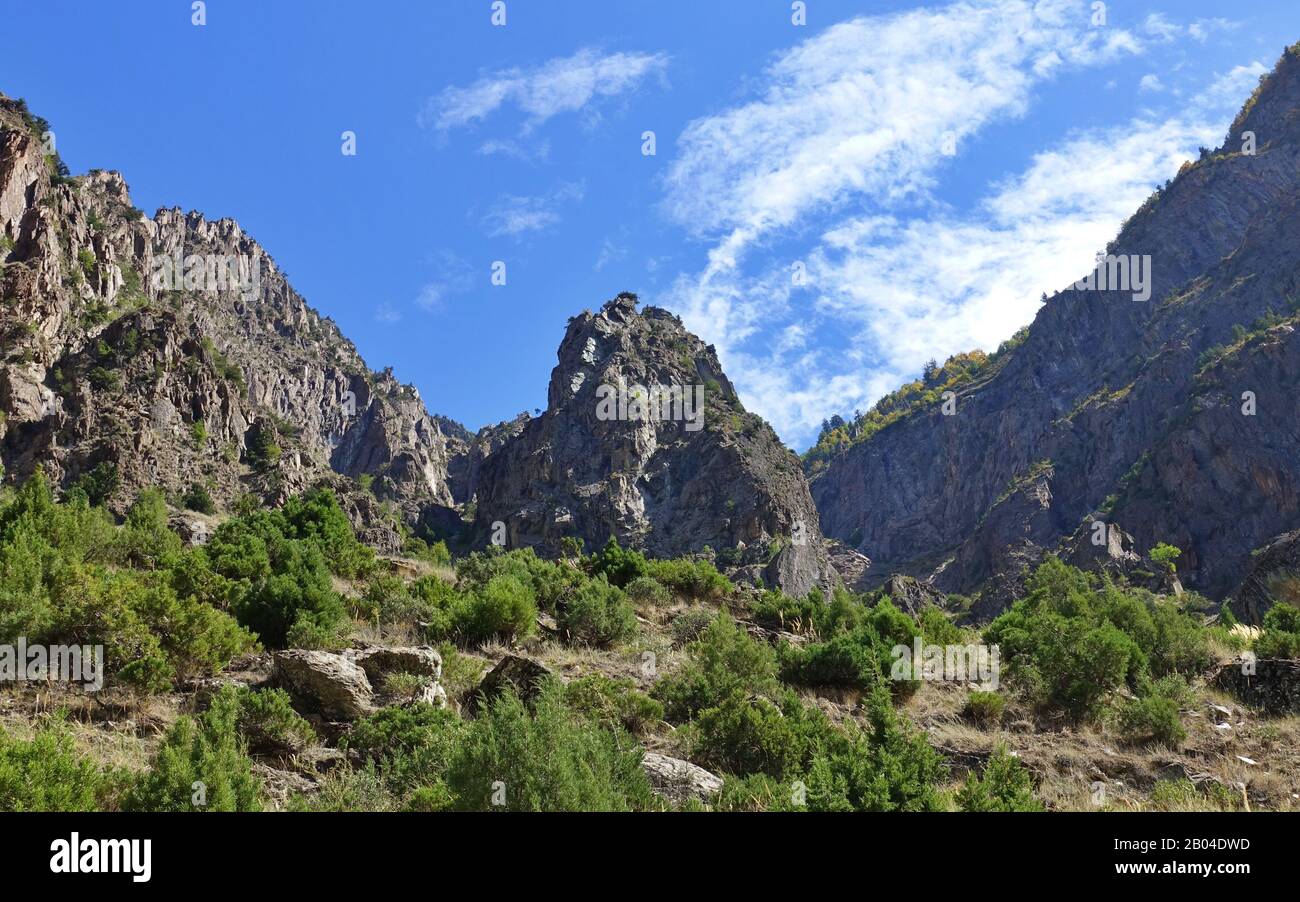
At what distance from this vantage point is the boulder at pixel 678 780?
7.68m

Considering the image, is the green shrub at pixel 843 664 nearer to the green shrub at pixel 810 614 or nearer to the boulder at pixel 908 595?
the green shrub at pixel 810 614

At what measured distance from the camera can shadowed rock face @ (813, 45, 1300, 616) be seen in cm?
8019

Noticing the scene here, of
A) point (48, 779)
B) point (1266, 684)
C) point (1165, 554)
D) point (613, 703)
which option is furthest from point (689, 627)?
point (1165, 554)

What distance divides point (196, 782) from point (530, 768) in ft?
7.22

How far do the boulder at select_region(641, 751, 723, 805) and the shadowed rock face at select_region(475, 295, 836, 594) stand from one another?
62729mm

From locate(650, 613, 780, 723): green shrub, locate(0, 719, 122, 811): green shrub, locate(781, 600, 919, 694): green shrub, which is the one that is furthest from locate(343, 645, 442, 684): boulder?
locate(781, 600, 919, 694): green shrub

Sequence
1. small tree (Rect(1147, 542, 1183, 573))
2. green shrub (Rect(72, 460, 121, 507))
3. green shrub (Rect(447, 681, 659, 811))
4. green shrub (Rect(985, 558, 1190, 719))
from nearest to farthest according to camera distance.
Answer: green shrub (Rect(447, 681, 659, 811)), green shrub (Rect(985, 558, 1190, 719)), green shrub (Rect(72, 460, 121, 507)), small tree (Rect(1147, 542, 1183, 573))

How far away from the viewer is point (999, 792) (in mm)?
6527

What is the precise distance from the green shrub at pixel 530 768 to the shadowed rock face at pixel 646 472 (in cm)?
6470

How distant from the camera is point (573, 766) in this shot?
6.10 metres

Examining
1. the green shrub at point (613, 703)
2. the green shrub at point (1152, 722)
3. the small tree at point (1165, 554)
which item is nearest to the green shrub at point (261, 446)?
the green shrub at point (613, 703)

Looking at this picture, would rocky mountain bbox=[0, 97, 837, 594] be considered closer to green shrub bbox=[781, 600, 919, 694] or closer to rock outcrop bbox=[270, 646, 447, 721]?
rock outcrop bbox=[270, 646, 447, 721]
